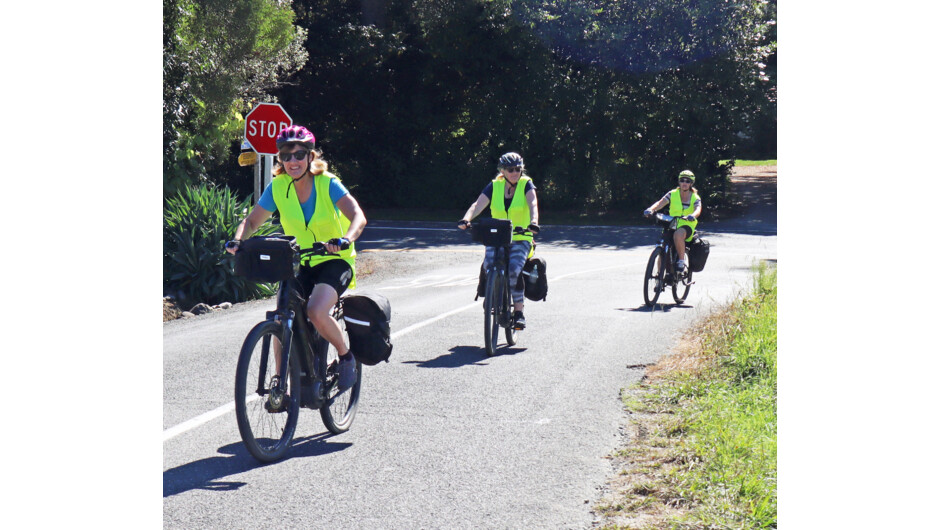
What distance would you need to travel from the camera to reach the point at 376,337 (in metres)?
5.94

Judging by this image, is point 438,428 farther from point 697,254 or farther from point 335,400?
point 697,254

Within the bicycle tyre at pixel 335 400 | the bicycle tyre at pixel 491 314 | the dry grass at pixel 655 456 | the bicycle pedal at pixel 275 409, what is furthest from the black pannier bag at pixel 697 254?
the bicycle pedal at pixel 275 409

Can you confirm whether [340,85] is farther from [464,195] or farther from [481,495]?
[481,495]

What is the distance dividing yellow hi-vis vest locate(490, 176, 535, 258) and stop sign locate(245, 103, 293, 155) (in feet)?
21.9

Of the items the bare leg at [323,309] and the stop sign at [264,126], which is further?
the stop sign at [264,126]

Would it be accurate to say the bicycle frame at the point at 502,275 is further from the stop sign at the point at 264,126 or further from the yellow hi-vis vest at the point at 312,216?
the stop sign at the point at 264,126

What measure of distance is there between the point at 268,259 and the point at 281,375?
678 mm

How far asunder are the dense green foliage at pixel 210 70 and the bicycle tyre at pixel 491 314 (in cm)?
1036

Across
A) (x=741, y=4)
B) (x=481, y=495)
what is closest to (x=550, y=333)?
(x=481, y=495)

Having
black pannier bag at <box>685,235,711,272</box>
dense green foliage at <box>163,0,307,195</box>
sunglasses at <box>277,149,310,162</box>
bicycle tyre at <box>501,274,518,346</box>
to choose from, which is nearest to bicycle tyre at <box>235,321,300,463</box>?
sunglasses at <box>277,149,310,162</box>

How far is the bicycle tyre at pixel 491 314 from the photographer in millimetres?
8789

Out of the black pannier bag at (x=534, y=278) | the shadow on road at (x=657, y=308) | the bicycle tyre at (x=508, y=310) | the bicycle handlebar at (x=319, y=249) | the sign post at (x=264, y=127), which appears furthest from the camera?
the sign post at (x=264, y=127)

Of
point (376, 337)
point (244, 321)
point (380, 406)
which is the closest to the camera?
point (376, 337)

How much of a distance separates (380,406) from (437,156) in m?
26.7
